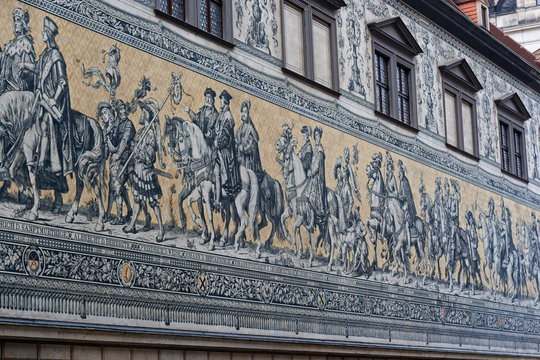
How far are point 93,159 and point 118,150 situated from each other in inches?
18.3

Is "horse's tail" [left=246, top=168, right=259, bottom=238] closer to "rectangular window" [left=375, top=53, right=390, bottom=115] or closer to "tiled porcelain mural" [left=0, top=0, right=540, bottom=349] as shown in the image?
"tiled porcelain mural" [left=0, top=0, right=540, bottom=349]

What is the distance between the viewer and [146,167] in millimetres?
12680

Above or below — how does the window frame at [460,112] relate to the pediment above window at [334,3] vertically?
below

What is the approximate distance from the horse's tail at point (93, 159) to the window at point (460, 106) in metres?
10.9

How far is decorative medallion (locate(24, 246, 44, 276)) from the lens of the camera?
35.2 ft

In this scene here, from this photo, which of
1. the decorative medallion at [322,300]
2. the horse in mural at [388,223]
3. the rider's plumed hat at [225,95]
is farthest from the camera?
the horse in mural at [388,223]

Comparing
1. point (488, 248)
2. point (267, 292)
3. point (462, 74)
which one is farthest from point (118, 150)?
point (488, 248)

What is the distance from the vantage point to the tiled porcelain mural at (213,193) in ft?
36.8

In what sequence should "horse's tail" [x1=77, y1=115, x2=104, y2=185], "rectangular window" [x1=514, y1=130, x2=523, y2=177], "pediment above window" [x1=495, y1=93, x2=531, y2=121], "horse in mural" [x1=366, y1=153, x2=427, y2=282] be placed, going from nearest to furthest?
"horse's tail" [x1=77, y1=115, x2=104, y2=185]
"horse in mural" [x1=366, y1=153, x2=427, y2=282]
"pediment above window" [x1=495, y1=93, x2=531, y2=121]
"rectangular window" [x1=514, y1=130, x2=523, y2=177]

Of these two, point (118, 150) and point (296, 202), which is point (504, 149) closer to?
point (296, 202)

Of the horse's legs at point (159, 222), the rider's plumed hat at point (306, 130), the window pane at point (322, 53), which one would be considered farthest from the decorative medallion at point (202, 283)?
the window pane at point (322, 53)

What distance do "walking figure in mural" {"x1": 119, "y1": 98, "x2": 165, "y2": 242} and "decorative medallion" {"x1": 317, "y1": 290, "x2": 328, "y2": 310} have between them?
3860mm

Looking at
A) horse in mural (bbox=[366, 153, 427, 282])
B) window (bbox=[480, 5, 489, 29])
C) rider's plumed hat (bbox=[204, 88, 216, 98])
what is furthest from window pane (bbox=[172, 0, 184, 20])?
window (bbox=[480, 5, 489, 29])

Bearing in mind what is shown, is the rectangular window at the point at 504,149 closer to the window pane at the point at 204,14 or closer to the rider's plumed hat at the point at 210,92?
the window pane at the point at 204,14
